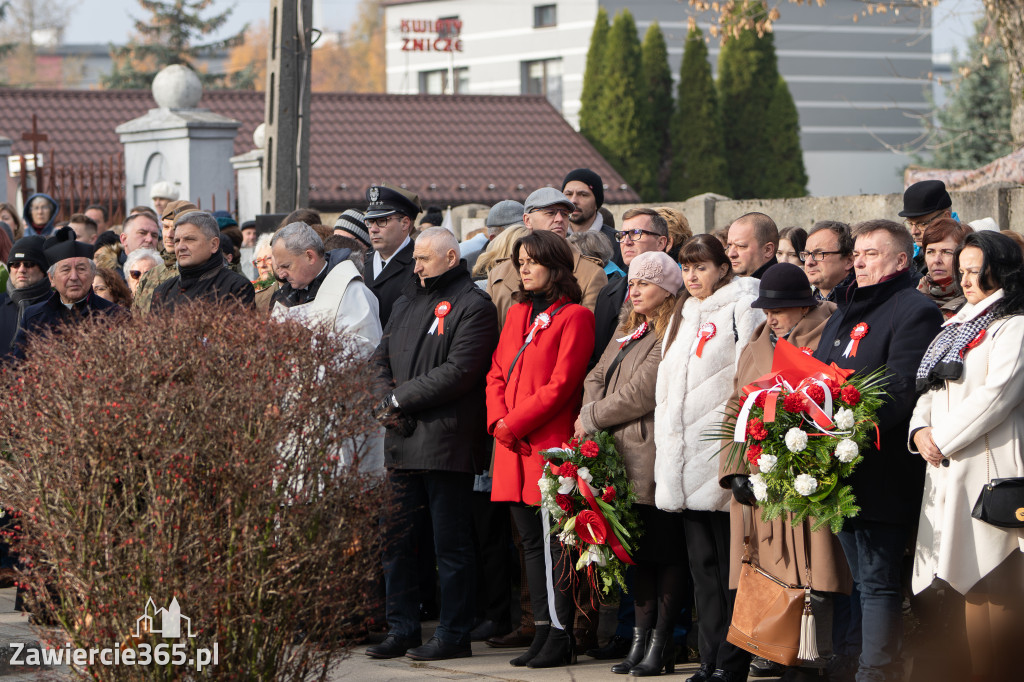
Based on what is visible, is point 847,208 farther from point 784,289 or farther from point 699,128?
point 699,128

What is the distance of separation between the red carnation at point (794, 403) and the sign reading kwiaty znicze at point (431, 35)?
56.3 m

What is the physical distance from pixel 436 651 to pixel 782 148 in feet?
138

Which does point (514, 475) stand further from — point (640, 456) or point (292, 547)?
point (292, 547)

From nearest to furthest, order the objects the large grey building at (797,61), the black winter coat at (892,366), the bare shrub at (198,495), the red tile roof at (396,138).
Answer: the bare shrub at (198,495) < the black winter coat at (892,366) < the red tile roof at (396,138) < the large grey building at (797,61)

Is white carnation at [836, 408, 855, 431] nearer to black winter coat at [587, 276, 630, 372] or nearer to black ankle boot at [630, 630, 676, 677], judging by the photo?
black ankle boot at [630, 630, 676, 677]

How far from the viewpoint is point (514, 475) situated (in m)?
6.70

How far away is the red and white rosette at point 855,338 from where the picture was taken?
5812 mm

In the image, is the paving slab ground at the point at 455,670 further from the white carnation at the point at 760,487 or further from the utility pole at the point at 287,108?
the utility pole at the point at 287,108

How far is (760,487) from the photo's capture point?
5555mm

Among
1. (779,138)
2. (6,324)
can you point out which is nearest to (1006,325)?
(6,324)

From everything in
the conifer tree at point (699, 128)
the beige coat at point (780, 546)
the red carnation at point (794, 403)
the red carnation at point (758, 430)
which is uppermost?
the conifer tree at point (699, 128)

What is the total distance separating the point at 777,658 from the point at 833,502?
2.40ft

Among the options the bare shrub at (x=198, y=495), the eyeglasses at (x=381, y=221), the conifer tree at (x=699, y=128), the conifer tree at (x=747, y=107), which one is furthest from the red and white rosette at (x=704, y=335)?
the conifer tree at (x=747, y=107)

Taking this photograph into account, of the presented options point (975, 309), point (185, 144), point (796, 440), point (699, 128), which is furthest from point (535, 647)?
point (699, 128)
